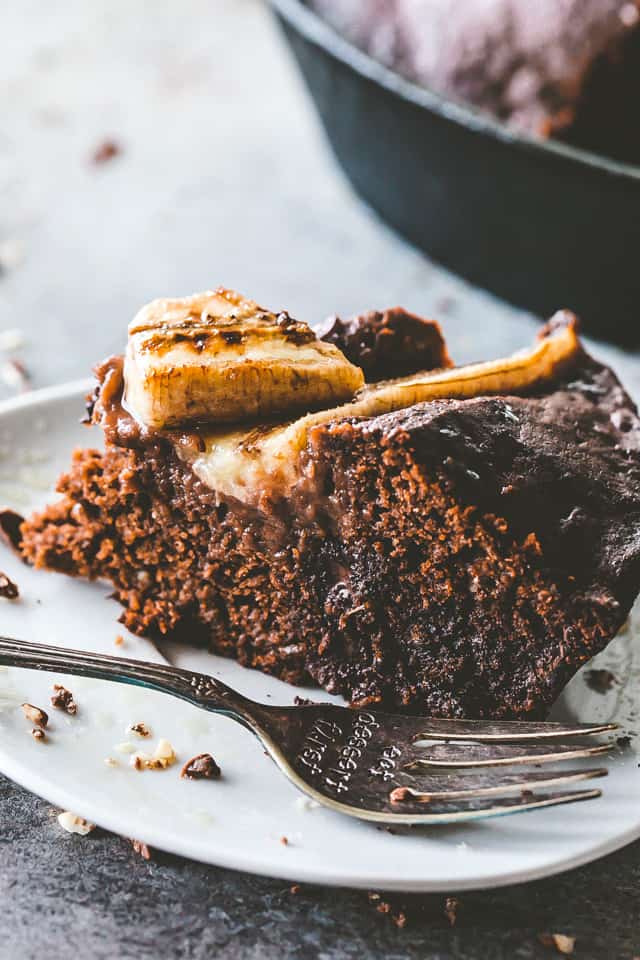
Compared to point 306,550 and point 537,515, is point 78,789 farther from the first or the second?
point 537,515

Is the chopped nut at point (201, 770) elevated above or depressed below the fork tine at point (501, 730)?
below

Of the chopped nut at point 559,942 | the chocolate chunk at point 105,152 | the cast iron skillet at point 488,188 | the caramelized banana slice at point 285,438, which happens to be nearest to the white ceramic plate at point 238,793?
the chopped nut at point 559,942

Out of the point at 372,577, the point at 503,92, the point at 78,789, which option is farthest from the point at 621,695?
the point at 503,92

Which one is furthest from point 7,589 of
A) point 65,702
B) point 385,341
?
point 385,341

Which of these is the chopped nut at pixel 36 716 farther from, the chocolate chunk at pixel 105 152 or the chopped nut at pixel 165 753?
the chocolate chunk at pixel 105 152

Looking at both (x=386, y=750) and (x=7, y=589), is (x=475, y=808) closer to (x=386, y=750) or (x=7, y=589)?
(x=386, y=750)

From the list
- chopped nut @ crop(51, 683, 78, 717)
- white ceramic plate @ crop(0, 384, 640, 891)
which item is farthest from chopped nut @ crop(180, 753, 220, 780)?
chopped nut @ crop(51, 683, 78, 717)

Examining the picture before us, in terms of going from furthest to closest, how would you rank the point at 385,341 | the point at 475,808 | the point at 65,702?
the point at 385,341, the point at 65,702, the point at 475,808
